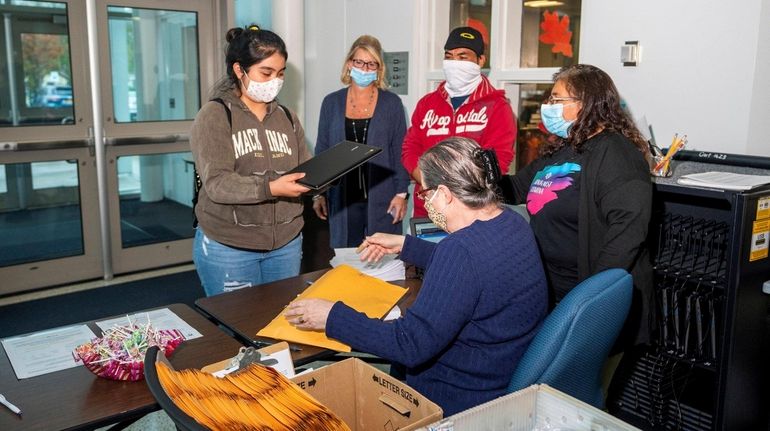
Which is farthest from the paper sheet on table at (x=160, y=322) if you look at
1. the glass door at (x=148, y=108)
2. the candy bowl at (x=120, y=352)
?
the glass door at (x=148, y=108)

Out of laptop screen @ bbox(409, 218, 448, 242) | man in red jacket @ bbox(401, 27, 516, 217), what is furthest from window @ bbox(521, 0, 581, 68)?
laptop screen @ bbox(409, 218, 448, 242)

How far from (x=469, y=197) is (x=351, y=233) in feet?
6.39

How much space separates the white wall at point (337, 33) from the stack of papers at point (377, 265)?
6.25 ft

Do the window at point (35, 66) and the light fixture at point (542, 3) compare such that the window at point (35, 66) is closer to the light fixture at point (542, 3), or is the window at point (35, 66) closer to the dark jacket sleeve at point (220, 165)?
the dark jacket sleeve at point (220, 165)

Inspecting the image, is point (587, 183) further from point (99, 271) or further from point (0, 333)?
point (99, 271)

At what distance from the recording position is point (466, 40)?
299 cm

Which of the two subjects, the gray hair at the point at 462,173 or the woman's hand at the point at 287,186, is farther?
the woman's hand at the point at 287,186

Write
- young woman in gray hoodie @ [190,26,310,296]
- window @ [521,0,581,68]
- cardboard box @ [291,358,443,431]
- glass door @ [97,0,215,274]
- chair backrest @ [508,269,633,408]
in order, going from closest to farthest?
cardboard box @ [291,358,443,431]
chair backrest @ [508,269,633,408]
young woman in gray hoodie @ [190,26,310,296]
window @ [521,0,581,68]
glass door @ [97,0,215,274]

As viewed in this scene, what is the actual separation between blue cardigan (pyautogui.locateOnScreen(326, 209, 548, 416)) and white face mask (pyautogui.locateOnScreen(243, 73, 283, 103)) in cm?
99

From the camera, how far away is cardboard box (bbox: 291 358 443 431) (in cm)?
132

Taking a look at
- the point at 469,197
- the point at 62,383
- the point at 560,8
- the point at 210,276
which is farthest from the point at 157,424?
the point at 560,8

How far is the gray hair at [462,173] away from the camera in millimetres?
1570

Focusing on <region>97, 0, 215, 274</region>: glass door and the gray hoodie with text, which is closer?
the gray hoodie with text

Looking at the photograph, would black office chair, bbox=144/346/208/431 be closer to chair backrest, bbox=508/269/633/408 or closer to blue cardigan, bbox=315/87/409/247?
chair backrest, bbox=508/269/633/408
